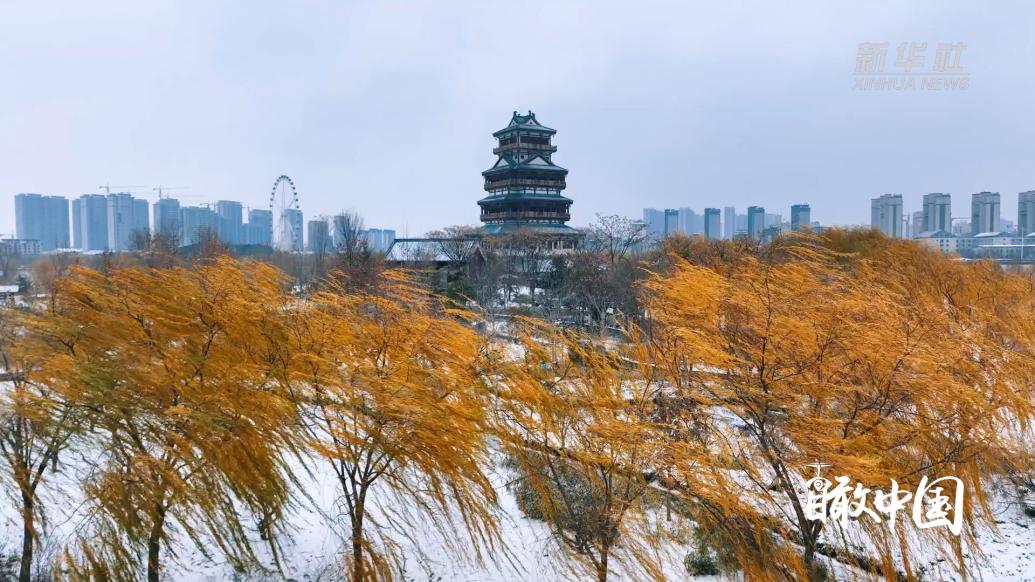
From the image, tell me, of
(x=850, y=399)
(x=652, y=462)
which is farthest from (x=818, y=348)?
(x=652, y=462)

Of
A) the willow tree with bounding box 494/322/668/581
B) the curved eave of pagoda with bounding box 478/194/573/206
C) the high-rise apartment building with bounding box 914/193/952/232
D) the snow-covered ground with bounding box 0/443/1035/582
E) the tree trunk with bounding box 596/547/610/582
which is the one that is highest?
the high-rise apartment building with bounding box 914/193/952/232

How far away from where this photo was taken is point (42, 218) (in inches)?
2229

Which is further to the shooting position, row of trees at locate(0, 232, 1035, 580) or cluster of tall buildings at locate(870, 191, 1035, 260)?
cluster of tall buildings at locate(870, 191, 1035, 260)

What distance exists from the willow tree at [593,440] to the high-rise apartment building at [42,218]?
64.6m

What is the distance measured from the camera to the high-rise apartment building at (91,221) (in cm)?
5409

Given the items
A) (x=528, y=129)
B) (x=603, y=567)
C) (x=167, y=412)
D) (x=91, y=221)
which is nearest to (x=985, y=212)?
(x=528, y=129)

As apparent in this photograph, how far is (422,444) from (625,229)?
19713mm

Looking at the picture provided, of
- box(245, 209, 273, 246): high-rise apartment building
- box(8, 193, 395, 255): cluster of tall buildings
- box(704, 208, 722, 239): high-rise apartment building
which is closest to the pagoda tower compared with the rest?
box(8, 193, 395, 255): cluster of tall buildings

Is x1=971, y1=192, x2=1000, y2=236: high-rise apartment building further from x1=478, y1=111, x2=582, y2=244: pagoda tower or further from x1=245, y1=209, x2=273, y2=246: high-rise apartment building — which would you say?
x1=245, y1=209, x2=273, y2=246: high-rise apartment building

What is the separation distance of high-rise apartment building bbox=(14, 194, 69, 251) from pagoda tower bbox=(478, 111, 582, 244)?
1755 inches

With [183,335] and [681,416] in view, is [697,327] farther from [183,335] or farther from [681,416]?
[183,335]

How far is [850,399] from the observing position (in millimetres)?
4074

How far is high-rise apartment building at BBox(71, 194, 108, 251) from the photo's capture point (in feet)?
177

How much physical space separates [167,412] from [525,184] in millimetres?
28503
